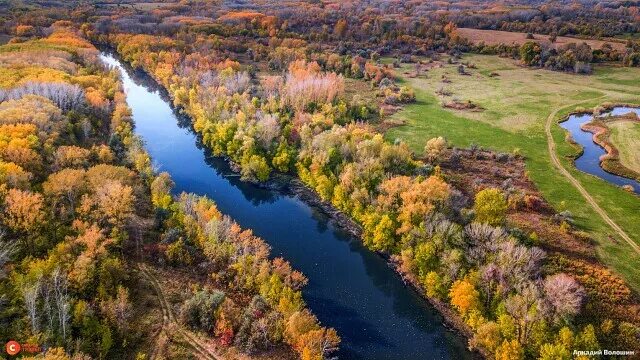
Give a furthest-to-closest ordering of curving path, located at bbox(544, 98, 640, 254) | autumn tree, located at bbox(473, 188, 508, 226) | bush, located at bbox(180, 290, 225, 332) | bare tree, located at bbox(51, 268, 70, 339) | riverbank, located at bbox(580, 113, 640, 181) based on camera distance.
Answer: riverbank, located at bbox(580, 113, 640, 181) → curving path, located at bbox(544, 98, 640, 254) → autumn tree, located at bbox(473, 188, 508, 226) → bush, located at bbox(180, 290, 225, 332) → bare tree, located at bbox(51, 268, 70, 339)

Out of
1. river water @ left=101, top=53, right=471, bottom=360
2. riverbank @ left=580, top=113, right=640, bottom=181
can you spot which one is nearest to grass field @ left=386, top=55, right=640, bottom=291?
riverbank @ left=580, top=113, right=640, bottom=181

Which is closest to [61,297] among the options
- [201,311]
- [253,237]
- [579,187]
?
[201,311]

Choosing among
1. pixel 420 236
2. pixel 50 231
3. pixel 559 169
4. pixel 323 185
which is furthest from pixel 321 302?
pixel 559 169

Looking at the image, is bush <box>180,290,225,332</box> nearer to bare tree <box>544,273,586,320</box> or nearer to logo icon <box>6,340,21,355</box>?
logo icon <box>6,340,21,355</box>

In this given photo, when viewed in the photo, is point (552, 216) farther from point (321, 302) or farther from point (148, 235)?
point (148, 235)

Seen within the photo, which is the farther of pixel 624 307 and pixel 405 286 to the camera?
pixel 405 286

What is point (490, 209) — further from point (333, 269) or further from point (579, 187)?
point (579, 187)

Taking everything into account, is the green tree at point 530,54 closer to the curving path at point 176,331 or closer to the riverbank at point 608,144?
the riverbank at point 608,144

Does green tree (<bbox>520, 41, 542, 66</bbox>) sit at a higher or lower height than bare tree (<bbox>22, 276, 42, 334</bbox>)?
higher
